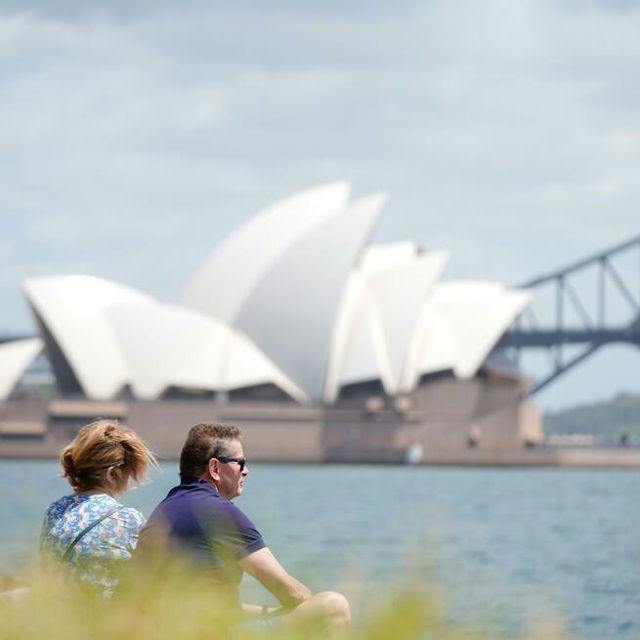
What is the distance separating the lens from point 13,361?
56094 millimetres

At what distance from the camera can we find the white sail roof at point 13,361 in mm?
55853

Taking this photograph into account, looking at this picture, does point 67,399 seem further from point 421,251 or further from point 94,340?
point 421,251

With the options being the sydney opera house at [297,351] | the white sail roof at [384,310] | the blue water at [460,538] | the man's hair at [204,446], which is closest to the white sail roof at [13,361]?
the sydney opera house at [297,351]

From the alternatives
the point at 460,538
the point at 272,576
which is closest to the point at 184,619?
the point at 272,576

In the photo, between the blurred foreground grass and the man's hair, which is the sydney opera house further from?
the blurred foreground grass

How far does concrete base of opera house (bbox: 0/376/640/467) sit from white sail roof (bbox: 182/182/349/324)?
3.85m

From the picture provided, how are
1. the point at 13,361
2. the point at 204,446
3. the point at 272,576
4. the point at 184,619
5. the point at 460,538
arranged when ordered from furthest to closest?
the point at 13,361 → the point at 460,538 → the point at 204,446 → the point at 272,576 → the point at 184,619

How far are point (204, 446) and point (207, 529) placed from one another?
0.24m

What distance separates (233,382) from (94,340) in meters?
5.34

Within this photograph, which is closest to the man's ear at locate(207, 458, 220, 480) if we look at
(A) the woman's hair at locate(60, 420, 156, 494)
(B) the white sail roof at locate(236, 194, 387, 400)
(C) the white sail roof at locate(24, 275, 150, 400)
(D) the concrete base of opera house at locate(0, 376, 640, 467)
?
(A) the woman's hair at locate(60, 420, 156, 494)

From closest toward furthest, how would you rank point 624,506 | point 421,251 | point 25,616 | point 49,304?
point 25,616 → point 624,506 → point 49,304 → point 421,251

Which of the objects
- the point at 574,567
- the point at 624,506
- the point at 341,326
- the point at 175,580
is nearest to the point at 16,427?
the point at 341,326

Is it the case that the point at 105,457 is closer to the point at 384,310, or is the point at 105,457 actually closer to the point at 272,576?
the point at 272,576

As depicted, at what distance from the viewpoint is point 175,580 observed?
287 cm
